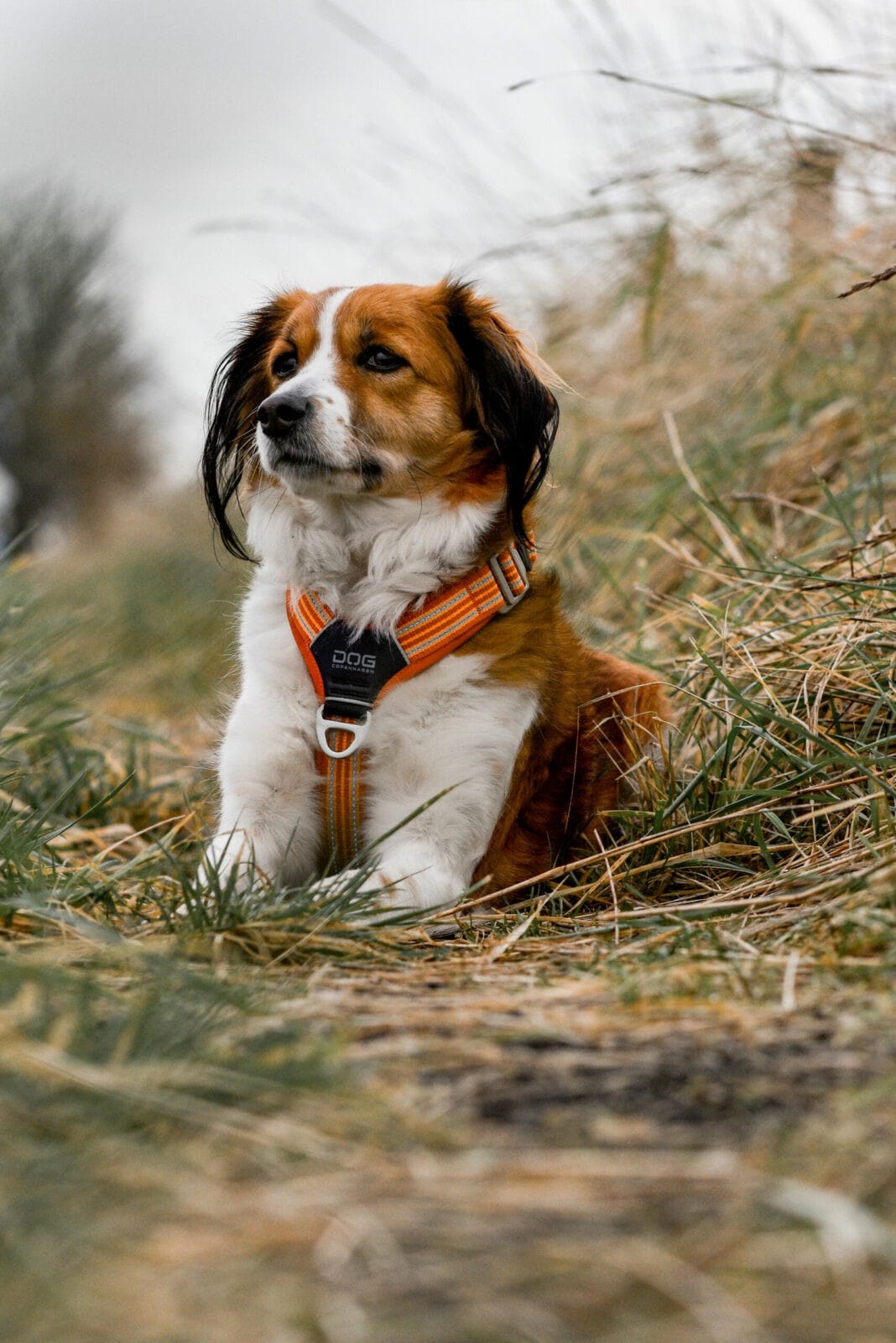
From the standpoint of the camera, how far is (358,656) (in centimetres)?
288

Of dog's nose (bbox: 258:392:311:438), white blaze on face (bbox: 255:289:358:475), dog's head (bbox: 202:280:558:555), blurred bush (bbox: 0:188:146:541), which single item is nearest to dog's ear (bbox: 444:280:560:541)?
dog's head (bbox: 202:280:558:555)

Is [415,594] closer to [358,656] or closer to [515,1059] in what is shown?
[358,656]

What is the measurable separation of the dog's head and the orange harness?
0.20 m

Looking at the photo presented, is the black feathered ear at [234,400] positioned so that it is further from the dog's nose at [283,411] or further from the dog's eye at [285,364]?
the dog's nose at [283,411]

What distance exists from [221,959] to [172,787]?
2168 millimetres

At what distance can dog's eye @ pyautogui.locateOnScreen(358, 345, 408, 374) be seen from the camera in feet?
9.86

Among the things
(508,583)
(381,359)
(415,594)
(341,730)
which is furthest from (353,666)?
(381,359)

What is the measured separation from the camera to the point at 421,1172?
127 centimetres

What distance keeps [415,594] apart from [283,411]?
52cm

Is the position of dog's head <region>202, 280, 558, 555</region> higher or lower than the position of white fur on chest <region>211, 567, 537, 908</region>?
higher

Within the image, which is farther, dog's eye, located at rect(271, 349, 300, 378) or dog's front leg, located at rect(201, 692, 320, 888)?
dog's eye, located at rect(271, 349, 300, 378)

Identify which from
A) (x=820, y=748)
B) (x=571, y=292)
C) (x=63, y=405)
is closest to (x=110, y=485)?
(x=63, y=405)

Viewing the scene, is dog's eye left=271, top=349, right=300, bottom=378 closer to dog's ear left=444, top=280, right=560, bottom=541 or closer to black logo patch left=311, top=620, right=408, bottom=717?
dog's ear left=444, top=280, right=560, bottom=541

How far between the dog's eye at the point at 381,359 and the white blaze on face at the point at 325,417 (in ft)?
0.25
